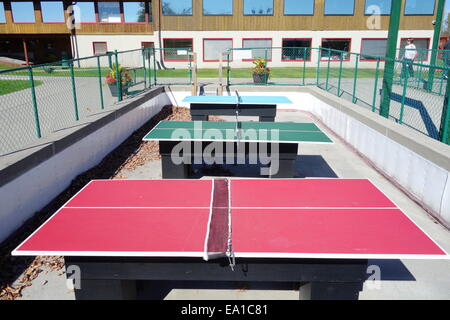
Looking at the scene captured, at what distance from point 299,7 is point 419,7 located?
967 centimetres

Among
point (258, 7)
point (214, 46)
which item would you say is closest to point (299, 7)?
point (258, 7)

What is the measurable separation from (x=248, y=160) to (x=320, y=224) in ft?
18.2

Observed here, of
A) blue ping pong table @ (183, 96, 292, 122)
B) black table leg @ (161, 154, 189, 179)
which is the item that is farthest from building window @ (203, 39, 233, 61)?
black table leg @ (161, 154, 189, 179)

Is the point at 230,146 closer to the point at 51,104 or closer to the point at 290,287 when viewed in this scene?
the point at 290,287

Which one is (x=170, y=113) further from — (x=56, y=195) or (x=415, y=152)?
(x=415, y=152)

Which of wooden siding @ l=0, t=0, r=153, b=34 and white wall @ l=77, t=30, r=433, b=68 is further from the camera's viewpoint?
wooden siding @ l=0, t=0, r=153, b=34

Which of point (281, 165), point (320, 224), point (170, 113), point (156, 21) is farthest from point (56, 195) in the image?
point (156, 21)

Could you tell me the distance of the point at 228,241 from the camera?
135 inches

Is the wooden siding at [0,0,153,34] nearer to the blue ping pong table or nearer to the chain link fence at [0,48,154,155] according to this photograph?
the chain link fence at [0,48,154,155]

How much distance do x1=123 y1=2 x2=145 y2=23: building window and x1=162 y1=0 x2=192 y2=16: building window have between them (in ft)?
9.21

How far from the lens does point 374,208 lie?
4.21 meters

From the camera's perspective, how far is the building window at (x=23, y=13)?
3259 centimetres

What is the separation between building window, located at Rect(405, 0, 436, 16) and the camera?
3073 centimetres

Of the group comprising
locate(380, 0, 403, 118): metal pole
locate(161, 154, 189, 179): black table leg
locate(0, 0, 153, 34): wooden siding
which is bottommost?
locate(161, 154, 189, 179): black table leg
